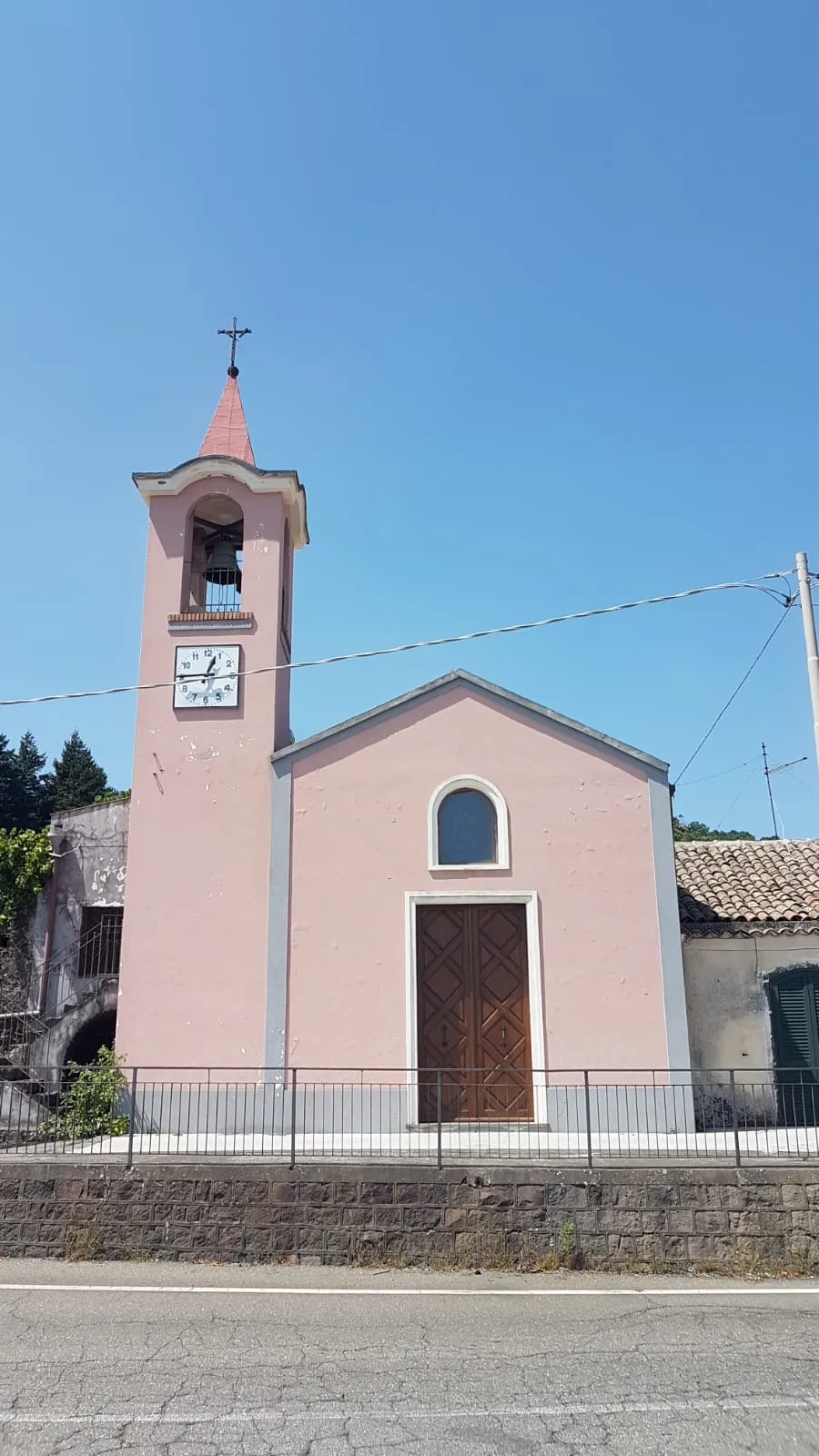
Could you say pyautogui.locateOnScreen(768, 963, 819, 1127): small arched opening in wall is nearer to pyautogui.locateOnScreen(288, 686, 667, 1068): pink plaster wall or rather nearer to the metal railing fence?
the metal railing fence

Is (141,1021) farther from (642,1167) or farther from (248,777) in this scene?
(642,1167)

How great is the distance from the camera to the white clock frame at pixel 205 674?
1519cm

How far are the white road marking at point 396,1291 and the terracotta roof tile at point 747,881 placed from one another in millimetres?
6592

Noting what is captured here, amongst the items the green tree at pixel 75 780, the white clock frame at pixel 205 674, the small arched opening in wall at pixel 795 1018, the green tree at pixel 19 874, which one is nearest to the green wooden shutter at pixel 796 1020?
the small arched opening in wall at pixel 795 1018

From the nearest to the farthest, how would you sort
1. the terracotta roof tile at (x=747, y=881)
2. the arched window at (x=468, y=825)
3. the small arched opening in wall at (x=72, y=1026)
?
the arched window at (x=468, y=825), the terracotta roof tile at (x=747, y=881), the small arched opening in wall at (x=72, y=1026)

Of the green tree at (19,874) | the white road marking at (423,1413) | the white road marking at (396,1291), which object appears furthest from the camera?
the green tree at (19,874)

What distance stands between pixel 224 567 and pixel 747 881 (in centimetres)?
1013

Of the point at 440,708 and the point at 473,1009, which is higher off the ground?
the point at 440,708

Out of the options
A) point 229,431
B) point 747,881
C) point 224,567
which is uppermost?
point 229,431

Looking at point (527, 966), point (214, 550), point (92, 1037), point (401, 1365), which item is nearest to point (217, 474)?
point (214, 550)

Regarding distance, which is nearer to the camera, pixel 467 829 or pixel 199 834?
pixel 467 829

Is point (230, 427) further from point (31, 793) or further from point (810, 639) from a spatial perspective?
point (31, 793)

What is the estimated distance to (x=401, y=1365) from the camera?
22.0ft

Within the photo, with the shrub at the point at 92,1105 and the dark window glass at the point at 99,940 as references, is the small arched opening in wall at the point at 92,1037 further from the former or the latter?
the shrub at the point at 92,1105
